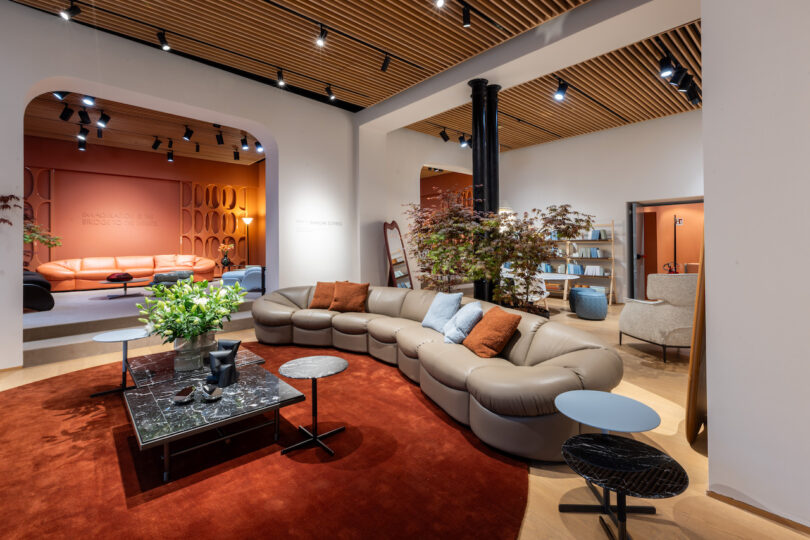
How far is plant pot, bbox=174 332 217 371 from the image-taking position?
300cm

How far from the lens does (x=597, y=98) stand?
641 centimetres

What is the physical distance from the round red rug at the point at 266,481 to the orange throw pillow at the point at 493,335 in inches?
24.2

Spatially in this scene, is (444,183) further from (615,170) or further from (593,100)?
(593,100)

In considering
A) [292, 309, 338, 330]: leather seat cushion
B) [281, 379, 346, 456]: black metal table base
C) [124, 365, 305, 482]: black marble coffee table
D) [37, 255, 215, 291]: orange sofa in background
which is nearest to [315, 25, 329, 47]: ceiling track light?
[292, 309, 338, 330]: leather seat cushion

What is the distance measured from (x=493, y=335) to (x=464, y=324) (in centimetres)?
36

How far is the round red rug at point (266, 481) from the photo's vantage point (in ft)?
6.02

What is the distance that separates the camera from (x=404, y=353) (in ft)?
12.5

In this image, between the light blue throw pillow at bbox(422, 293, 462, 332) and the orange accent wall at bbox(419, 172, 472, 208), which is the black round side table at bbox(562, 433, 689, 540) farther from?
the orange accent wall at bbox(419, 172, 472, 208)

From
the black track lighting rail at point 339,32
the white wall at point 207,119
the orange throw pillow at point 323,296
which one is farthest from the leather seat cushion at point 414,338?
the black track lighting rail at point 339,32

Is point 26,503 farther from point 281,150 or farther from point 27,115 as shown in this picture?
point 27,115

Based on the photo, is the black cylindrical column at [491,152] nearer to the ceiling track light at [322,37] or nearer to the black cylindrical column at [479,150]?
the black cylindrical column at [479,150]

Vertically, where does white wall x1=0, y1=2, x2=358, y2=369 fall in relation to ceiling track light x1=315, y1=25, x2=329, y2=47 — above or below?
below

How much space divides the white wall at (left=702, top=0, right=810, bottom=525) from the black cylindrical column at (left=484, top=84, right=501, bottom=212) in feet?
10.1

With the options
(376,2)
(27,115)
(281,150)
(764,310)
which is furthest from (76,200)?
(764,310)
